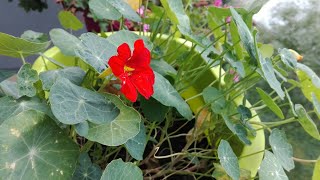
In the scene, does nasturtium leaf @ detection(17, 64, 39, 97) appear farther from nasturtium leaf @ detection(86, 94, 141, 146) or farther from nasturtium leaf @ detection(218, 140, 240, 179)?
nasturtium leaf @ detection(218, 140, 240, 179)

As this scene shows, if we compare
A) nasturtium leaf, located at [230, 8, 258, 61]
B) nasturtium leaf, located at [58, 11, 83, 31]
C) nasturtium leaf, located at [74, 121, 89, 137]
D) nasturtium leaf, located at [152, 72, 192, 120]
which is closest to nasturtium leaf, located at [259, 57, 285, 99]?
nasturtium leaf, located at [230, 8, 258, 61]

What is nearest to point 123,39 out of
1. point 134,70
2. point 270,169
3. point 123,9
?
point 123,9

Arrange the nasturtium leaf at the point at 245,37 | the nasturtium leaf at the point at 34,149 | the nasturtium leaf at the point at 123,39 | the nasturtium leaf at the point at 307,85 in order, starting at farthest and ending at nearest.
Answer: the nasturtium leaf at the point at 307,85, the nasturtium leaf at the point at 123,39, the nasturtium leaf at the point at 245,37, the nasturtium leaf at the point at 34,149

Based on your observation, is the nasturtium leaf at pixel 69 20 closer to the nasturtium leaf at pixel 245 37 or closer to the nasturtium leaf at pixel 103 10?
the nasturtium leaf at pixel 103 10

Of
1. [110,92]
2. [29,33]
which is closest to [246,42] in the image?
[110,92]

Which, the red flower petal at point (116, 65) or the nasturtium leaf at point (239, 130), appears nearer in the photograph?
the red flower petal at point (116, 65)

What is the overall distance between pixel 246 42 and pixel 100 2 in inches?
10.9

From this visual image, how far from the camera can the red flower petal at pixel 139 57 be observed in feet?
1.75

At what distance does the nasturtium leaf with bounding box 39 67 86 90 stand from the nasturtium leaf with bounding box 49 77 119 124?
6 cm

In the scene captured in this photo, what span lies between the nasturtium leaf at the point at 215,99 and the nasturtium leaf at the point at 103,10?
0.20m

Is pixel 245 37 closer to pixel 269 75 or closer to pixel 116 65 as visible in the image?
pixel 269 75

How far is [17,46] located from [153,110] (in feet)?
0.77

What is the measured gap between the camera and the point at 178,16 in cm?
67

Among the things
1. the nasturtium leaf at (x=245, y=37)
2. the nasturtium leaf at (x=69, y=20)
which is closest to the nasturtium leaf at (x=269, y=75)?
the nasturtium leaf at (x=245, y=37)
